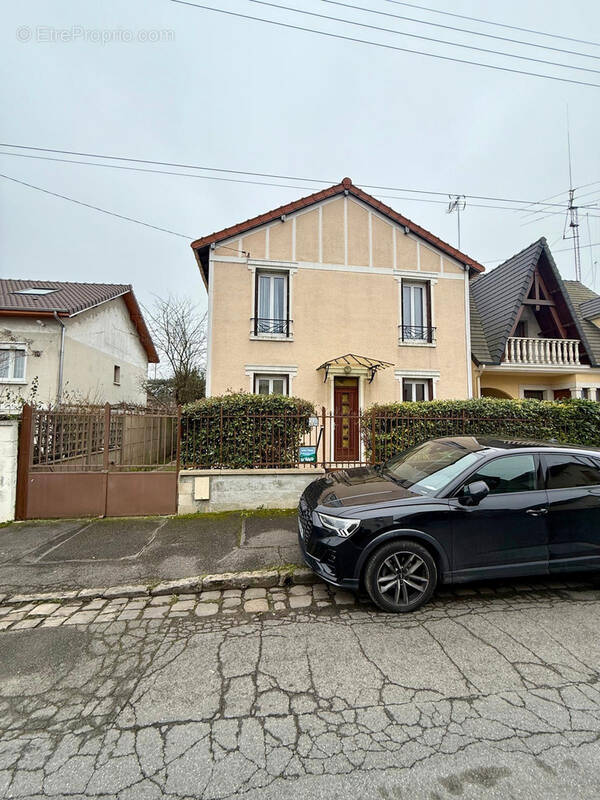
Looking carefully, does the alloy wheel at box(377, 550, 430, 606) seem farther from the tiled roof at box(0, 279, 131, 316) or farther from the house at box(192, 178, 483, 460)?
the tiled roof at box(0, 279, 131, 316)

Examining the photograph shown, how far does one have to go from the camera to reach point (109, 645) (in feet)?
9.14

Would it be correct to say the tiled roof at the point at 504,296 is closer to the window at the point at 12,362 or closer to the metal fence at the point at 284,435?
the metal fence at the point at 284,435

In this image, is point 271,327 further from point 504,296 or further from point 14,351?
point 504,296

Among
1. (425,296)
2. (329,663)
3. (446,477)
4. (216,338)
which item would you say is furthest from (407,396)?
(329,663)

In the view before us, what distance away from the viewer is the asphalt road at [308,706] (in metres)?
1.70

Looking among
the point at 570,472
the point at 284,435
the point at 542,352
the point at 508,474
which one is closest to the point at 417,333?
the point at 542,352

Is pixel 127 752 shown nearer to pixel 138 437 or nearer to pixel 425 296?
pixel 138 437

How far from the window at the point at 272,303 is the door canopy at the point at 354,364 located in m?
1.59

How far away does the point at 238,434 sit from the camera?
20.4 ft

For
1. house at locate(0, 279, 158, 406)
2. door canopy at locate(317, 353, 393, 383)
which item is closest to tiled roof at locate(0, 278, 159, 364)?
house at locate(0, 279, 158, 406)

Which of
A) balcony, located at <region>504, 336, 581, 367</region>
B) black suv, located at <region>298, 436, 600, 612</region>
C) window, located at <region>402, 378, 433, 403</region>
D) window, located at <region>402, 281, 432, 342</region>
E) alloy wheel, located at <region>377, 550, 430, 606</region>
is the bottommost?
alloy wheel, located at <region>377, 550, 430, 606</region>

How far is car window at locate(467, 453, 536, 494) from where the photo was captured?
3.53m

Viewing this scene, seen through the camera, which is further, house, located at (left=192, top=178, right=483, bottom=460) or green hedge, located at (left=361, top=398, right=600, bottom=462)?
house, located at (left=192, top=178, right=483, bottom=460)

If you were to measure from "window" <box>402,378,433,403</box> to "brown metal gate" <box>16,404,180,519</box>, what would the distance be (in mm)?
7266
